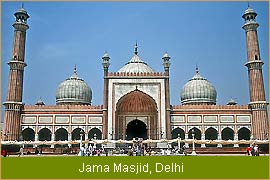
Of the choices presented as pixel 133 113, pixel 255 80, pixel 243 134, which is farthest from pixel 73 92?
pixel 255 80

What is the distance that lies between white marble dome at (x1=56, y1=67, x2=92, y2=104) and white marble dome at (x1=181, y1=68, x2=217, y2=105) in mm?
9350

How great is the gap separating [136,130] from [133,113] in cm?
235

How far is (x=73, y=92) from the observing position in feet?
107

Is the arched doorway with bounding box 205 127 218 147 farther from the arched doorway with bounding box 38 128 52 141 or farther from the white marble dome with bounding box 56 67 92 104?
the arched doorway with bounding box 38 128 52 141

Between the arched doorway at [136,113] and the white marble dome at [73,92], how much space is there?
256 inches

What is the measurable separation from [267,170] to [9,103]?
915 inches

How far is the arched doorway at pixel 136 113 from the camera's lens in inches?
1064

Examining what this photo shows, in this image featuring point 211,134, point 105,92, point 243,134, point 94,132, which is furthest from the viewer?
point 211,134

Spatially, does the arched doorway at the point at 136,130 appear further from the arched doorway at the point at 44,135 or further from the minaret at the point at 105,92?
the arched doorway at the point at 44,135

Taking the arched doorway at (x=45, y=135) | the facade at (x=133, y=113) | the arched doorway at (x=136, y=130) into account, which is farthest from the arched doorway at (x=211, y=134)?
the arched doorway at (x=45, y=135)

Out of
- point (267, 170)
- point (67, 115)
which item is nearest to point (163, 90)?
point (67, 115)

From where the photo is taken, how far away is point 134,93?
27484 mm

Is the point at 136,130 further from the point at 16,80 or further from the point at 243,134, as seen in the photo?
the point at 16,80

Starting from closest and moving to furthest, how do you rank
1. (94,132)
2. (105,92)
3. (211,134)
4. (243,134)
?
(105,92) → (94,132) → (243,134) → (211,134)
